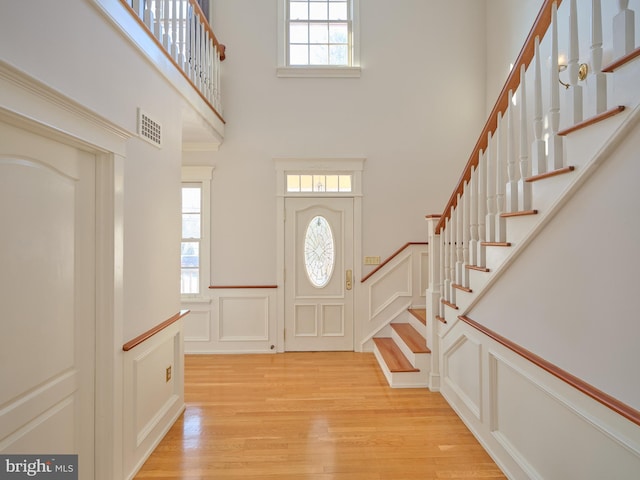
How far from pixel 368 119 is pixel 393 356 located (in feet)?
9.53

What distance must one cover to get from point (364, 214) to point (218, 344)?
2487mm

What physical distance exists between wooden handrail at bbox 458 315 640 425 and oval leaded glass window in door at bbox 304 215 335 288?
250 centimetres

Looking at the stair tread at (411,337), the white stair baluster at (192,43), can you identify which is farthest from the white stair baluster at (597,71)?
the white stair baluster at (192,43)

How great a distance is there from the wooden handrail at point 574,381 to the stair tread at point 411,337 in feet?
4.38

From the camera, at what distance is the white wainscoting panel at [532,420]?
1.46 m

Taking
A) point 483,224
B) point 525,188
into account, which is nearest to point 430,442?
point 483,224

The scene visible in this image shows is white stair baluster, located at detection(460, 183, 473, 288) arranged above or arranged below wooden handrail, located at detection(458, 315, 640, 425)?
above

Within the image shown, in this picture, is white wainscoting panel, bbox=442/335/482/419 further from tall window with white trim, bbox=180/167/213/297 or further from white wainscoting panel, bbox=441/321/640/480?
tall window with white trim, bbox=180/167/213/297

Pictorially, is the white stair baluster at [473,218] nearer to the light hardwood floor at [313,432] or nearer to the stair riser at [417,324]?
the light hardwood floor at [313,432]

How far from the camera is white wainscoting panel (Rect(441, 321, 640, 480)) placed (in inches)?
57.6

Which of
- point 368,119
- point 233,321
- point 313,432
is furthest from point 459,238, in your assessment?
point 233,321

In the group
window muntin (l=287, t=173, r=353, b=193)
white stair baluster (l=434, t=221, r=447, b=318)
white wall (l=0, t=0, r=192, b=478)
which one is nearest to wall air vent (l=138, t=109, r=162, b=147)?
white wall (l=0, t=0, r=192, b=478)

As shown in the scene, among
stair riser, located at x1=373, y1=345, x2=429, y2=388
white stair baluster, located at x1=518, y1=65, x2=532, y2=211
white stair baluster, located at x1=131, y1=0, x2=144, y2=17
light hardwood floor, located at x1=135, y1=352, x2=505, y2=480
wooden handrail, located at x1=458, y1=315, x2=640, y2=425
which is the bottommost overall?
light hardwood floor, located at x1=135, y1=352, x2=505, y2=480

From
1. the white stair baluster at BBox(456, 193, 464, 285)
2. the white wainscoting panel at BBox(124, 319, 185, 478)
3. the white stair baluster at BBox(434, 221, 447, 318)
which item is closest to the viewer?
the white wainscoting panel at BBox(124, 319, 185, 478)
